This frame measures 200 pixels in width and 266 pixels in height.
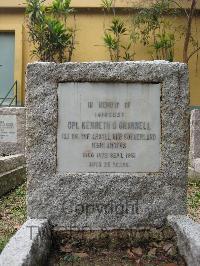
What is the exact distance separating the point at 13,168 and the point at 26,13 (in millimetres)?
8109

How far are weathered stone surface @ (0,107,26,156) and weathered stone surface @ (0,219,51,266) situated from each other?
5547mm

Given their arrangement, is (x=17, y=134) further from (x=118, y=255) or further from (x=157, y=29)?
(x=157, y=29)

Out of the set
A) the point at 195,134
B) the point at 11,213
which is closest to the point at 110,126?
the point at 11,213

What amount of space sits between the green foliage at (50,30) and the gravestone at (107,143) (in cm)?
966

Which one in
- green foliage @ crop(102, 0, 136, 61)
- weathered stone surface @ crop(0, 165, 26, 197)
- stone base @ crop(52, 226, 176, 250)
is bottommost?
stone base @ crop(52, 226, 176, 250)

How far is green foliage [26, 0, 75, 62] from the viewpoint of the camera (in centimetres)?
1305

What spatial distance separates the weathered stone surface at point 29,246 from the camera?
2.56 m

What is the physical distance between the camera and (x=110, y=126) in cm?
370

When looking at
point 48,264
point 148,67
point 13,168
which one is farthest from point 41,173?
point 13,168

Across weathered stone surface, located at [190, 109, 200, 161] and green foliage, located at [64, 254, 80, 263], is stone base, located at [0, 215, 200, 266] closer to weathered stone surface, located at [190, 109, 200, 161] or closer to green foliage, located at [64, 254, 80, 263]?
green foliage, located at [64, 254, 80, 263]

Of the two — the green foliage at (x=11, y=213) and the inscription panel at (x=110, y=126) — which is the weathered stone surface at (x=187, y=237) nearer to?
the inscription panel at (x=110, y=126)

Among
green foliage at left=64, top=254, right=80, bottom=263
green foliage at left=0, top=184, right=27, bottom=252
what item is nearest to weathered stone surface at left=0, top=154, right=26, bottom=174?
green foliage at left=0, top=184, right=27, bottom=252

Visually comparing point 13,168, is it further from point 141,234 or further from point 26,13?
point 26,13

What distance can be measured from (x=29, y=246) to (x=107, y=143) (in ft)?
3.83
